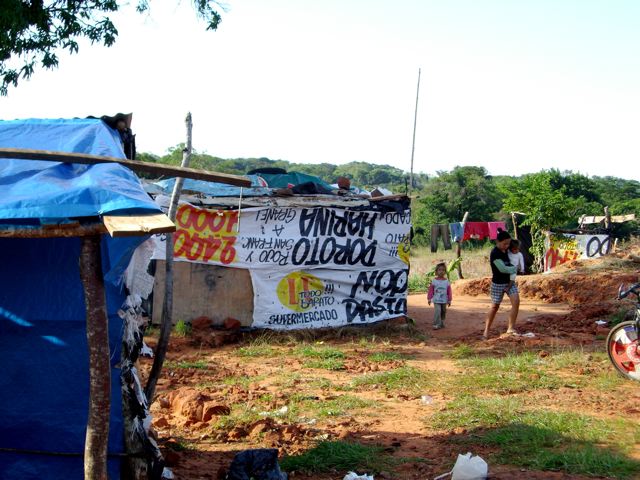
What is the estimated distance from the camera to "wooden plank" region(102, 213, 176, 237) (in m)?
2.97

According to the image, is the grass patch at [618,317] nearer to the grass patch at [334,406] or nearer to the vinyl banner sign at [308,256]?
the vinyl banner sign at [308,256]

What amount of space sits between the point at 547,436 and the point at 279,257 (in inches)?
240

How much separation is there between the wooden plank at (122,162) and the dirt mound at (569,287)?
1239 centimetres

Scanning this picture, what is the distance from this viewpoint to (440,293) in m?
12.1

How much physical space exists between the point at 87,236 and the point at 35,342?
1182 millimetres

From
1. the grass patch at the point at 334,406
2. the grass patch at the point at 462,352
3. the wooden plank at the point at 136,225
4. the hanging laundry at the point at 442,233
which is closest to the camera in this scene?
the wooden plank at the point at 136,225

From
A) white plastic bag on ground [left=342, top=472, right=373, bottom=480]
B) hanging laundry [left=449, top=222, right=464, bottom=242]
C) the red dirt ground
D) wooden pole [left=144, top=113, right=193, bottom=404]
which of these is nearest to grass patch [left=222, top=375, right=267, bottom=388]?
the red dirt ground

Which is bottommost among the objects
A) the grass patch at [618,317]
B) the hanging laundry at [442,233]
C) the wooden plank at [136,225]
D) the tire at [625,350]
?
the grass patch at [618,317]

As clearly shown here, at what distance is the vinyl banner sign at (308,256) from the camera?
11039 mm

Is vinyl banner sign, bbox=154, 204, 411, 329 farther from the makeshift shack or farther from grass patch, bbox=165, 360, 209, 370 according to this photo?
grass patch, bbox=165, 360, 209, 370


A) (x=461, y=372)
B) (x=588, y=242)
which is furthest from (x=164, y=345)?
(x=588, y=242)

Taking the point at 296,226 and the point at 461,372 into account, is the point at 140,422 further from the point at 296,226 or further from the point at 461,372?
the point at 296,226

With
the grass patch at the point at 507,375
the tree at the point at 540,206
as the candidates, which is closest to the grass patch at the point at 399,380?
the grass patch at the point at 507,375

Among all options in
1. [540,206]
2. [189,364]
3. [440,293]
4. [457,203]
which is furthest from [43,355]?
[457,203]
